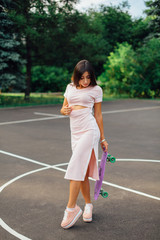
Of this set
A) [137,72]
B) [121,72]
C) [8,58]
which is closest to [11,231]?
[8,58]

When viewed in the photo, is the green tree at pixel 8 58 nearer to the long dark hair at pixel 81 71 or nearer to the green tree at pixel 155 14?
the green tree at pixel 155 14

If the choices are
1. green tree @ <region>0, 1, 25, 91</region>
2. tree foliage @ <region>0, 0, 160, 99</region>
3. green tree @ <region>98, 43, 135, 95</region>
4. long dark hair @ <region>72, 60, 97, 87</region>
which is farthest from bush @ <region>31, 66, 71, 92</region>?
long dark hair @ <region>72, 60, 97, 87</region>

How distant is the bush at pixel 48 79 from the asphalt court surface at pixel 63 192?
27.6 m

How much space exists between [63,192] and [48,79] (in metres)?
32.5

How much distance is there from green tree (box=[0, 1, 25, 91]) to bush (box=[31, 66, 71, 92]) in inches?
539

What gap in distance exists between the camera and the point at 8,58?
22125 mm

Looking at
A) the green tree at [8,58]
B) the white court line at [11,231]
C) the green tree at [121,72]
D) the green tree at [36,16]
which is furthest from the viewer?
the green tree at [121,72]

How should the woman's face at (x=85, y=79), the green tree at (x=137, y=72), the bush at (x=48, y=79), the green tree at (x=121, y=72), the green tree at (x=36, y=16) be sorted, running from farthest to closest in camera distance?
1. the bush at (x=48, y=79)
2. the green tree at (x=121, y=72)
3. the green tree at (x=137, y=72)
4. the green tree at (x=36, y=16)
5. the woman's face at (x=85, y=79)

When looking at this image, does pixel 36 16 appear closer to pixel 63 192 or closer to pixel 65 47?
pixel 65 47

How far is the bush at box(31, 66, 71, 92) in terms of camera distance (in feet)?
122

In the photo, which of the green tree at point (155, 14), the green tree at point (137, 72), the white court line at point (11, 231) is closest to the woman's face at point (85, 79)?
the white court line at point (11, 231)

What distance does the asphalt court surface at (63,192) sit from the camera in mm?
3873

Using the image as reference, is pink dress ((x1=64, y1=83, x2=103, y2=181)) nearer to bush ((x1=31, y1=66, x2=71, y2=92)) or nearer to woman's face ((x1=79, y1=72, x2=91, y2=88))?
woman's face ((x1=79, y1=72, x2=91, y2=88))

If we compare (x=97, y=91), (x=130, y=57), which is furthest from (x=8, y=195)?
(x=130, y=57)
